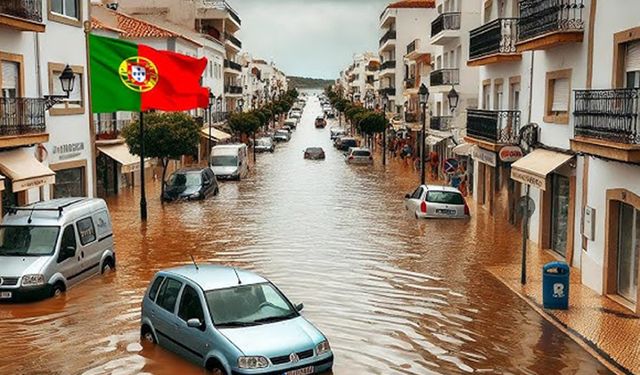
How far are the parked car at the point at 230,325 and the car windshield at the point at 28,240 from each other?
4423mm

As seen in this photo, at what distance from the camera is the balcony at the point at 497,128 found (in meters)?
26.2

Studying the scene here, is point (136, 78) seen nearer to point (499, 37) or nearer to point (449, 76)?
point (499, 37)

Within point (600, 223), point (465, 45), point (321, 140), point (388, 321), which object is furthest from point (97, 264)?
point (321, 140)

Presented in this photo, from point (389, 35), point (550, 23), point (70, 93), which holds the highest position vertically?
point (389, 35)

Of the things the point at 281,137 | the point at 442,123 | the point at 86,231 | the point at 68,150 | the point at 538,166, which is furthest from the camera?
the point at 281,137

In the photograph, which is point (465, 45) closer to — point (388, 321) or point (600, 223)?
point (600, 223)

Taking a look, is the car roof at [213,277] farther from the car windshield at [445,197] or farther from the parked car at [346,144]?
the parked car at [346,144]

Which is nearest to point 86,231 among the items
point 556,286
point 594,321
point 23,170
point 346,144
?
point 23,170

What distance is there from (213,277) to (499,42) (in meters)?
18.0

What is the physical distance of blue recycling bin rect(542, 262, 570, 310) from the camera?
600 inches

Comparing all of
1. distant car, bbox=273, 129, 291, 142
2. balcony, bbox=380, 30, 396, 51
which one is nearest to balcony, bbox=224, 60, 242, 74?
distant car, bbox=273, 129, 291, 142

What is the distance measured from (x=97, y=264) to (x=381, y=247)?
8456 millimetres

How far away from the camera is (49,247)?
16266mm

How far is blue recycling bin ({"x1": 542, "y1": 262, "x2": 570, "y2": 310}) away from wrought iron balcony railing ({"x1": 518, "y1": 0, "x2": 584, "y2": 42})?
6.76m
